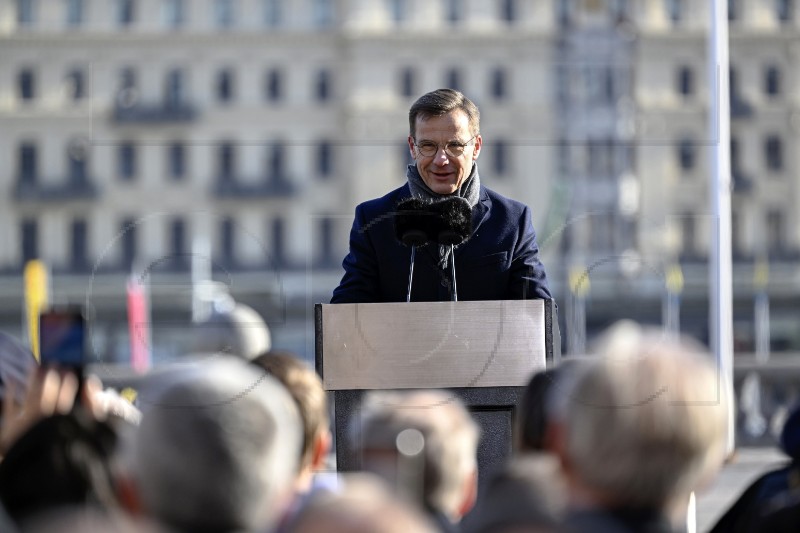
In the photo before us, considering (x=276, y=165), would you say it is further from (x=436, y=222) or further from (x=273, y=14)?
(x=436, y=222)

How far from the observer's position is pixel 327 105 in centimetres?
8062

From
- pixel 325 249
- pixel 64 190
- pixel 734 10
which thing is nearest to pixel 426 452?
pixel 325 249

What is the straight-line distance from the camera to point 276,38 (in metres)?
79.9

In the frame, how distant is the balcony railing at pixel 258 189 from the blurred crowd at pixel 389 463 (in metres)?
76.1

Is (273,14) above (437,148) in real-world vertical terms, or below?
above

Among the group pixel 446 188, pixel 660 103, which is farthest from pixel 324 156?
pixel 446 188

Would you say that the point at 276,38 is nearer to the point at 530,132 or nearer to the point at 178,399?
the point at 530,132

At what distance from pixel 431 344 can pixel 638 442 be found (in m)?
1.52

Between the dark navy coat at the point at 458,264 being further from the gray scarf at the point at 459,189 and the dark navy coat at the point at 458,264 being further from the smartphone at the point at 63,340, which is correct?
the smartphone at the point at 63,340

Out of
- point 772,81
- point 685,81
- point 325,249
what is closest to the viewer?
point 325,249

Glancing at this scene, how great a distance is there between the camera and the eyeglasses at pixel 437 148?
16.8ft

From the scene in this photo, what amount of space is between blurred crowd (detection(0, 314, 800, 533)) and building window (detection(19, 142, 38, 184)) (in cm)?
7748

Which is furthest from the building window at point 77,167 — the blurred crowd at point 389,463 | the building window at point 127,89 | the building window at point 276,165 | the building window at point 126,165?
the blurred crowd at point 389,463

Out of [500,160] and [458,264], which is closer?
[458,264]
